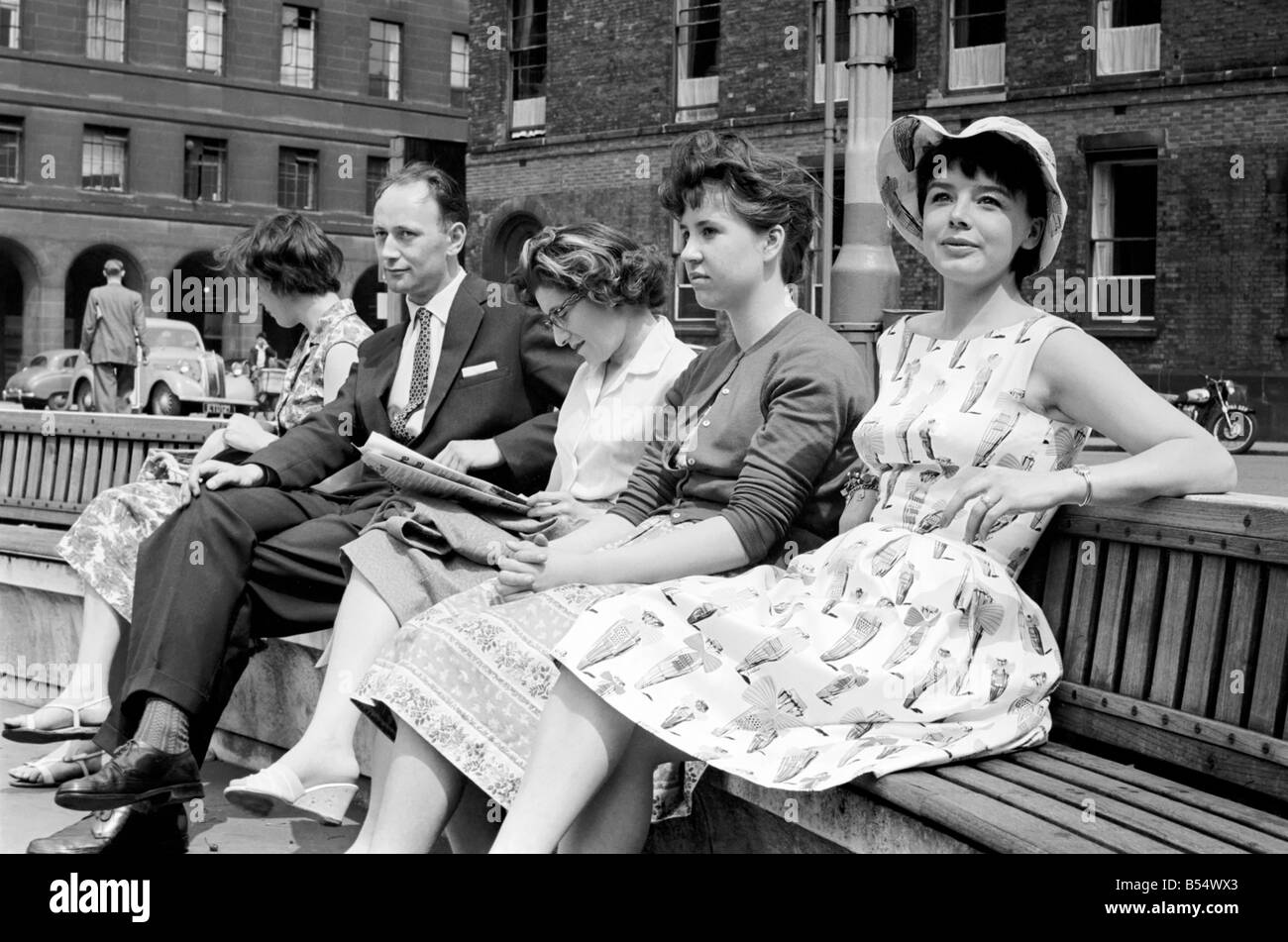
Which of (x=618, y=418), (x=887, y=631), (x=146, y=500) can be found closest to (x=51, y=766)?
(x=146, y=500)

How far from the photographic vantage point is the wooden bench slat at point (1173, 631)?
3227mm

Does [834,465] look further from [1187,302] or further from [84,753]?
[1187,302]

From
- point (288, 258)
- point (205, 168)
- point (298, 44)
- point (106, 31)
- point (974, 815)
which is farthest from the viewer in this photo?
point (298, 44)

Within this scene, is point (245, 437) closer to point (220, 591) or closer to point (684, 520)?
point (220, 591)

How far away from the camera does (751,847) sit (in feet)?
11.7

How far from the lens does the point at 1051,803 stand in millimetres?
2857

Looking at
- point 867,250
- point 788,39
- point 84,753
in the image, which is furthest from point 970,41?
point 84,753

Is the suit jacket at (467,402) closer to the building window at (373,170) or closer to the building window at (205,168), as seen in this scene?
the building window at (205,168)

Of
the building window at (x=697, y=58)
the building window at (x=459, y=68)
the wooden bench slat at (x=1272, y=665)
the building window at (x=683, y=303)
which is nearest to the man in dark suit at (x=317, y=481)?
the wooden bench slat at (x=1272, y=665)

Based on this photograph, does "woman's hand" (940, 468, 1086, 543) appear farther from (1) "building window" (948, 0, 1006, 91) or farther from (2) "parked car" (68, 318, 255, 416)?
(2) "parked car" (68, 318, 255, 416)

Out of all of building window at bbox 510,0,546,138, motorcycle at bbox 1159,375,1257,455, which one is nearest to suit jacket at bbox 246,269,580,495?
motorcycle at bbox 1159,375,1257,455

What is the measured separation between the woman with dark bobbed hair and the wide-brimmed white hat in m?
2.04

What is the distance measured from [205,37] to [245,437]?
42842mm

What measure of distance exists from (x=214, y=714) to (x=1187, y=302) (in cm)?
1968
